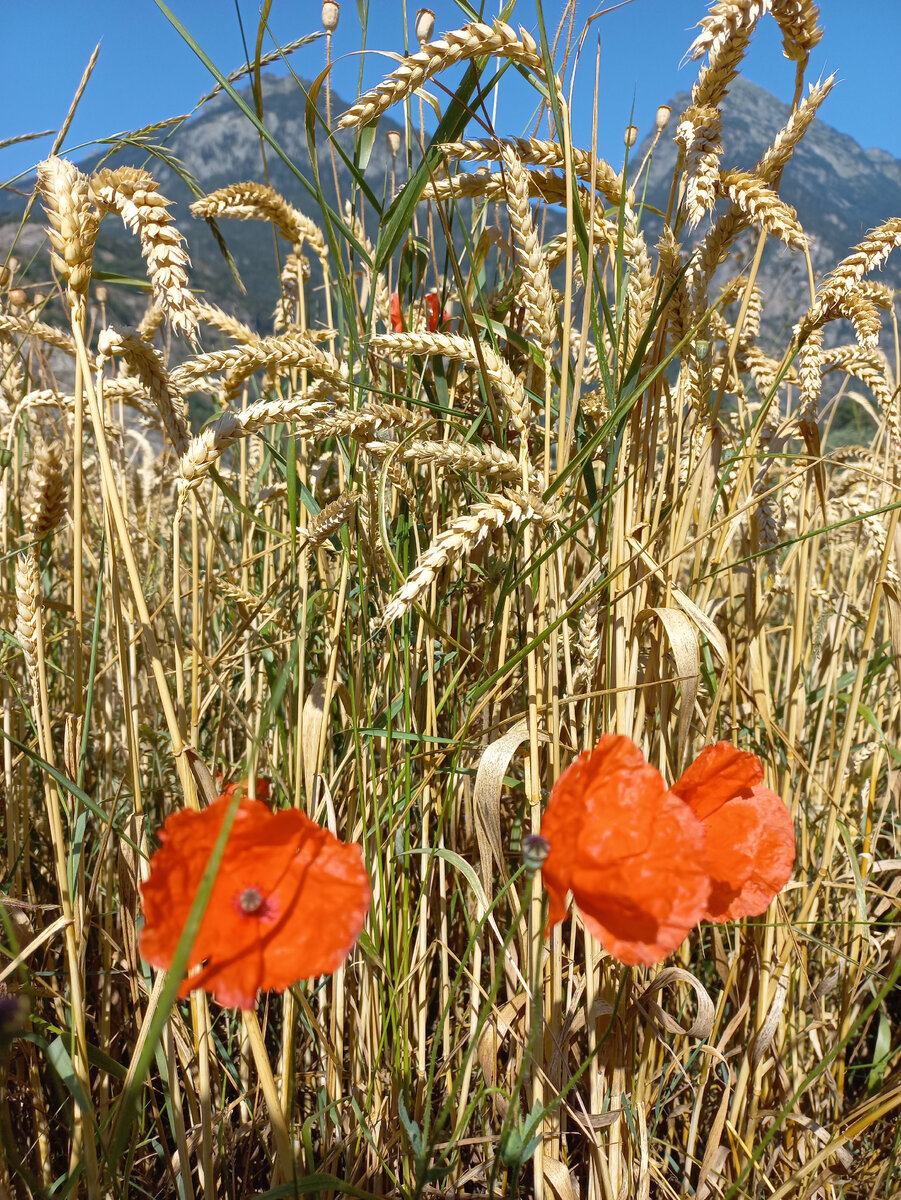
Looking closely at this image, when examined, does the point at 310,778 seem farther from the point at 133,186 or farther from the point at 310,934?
the point at 133,186

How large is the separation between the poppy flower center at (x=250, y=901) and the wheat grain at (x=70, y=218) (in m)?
0.47

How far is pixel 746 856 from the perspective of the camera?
703 millimetres

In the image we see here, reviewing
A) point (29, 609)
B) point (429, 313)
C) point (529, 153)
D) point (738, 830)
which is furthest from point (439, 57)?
point (738, 830)

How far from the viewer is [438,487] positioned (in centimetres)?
107

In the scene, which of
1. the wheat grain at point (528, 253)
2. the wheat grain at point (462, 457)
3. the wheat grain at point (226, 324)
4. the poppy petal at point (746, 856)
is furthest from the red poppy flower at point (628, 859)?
the wheat grain at point (226, 324)

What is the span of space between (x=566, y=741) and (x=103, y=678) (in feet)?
2.55

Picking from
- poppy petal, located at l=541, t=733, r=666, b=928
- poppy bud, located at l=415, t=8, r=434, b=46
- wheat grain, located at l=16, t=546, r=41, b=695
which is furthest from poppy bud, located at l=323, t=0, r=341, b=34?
poppy petal, located at l=541, t=733, r=666, b=928

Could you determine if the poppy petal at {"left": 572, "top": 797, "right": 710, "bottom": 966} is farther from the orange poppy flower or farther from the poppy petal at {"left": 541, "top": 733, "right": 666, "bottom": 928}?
the orange poppy flower

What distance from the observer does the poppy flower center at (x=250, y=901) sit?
549mm

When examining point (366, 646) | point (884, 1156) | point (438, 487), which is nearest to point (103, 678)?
point (366, 646)

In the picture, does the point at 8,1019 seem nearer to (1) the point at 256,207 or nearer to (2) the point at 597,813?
(2) the point at 597,813

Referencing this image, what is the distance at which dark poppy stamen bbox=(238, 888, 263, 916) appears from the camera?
0.55 meters

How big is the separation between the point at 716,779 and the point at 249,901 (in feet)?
1.40

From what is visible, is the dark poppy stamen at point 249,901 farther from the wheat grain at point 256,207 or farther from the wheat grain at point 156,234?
the wheat grain at point 256,207
